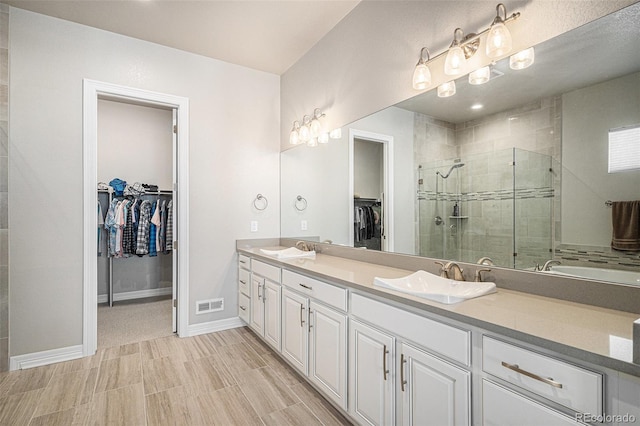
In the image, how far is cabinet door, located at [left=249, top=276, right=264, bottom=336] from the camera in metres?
2.86

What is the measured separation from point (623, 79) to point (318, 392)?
231 cm

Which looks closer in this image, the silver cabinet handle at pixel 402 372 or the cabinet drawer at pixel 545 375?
the cabinet drawer at pixel 545 375

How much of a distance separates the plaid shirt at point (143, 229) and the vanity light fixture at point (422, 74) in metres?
3.84

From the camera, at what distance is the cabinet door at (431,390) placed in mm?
1212

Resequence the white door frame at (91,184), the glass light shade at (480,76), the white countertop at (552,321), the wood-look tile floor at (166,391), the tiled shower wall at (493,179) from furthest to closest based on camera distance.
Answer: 1. the white door frame at (91,184)
2. the wood-look tile floor at (166,391)
3. the glass light shade at (480,76)
4. the tiled shower wall at (493,179)
5. the white countertop at (552,321)

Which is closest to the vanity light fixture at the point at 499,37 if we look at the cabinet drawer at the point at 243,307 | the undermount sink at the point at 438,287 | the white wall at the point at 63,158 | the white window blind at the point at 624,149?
the white window blind at the point at 624,149

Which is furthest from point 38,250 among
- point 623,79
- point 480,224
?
point 623,79

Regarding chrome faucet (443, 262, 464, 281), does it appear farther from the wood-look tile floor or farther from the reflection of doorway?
the wood-look tile floor

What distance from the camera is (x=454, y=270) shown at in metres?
1.80

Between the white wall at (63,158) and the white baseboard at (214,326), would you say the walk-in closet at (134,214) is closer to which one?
the white baseboard at (214,326)

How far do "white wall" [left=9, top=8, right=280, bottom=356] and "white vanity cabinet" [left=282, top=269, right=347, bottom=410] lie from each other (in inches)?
52.2

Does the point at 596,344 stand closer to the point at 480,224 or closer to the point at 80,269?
the point at 480,224

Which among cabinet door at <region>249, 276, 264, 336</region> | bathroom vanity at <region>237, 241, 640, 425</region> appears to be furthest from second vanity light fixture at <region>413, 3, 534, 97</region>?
cabinet door at <region>249, 276, 264, 336</region>

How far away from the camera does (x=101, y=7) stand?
8.34 ft
